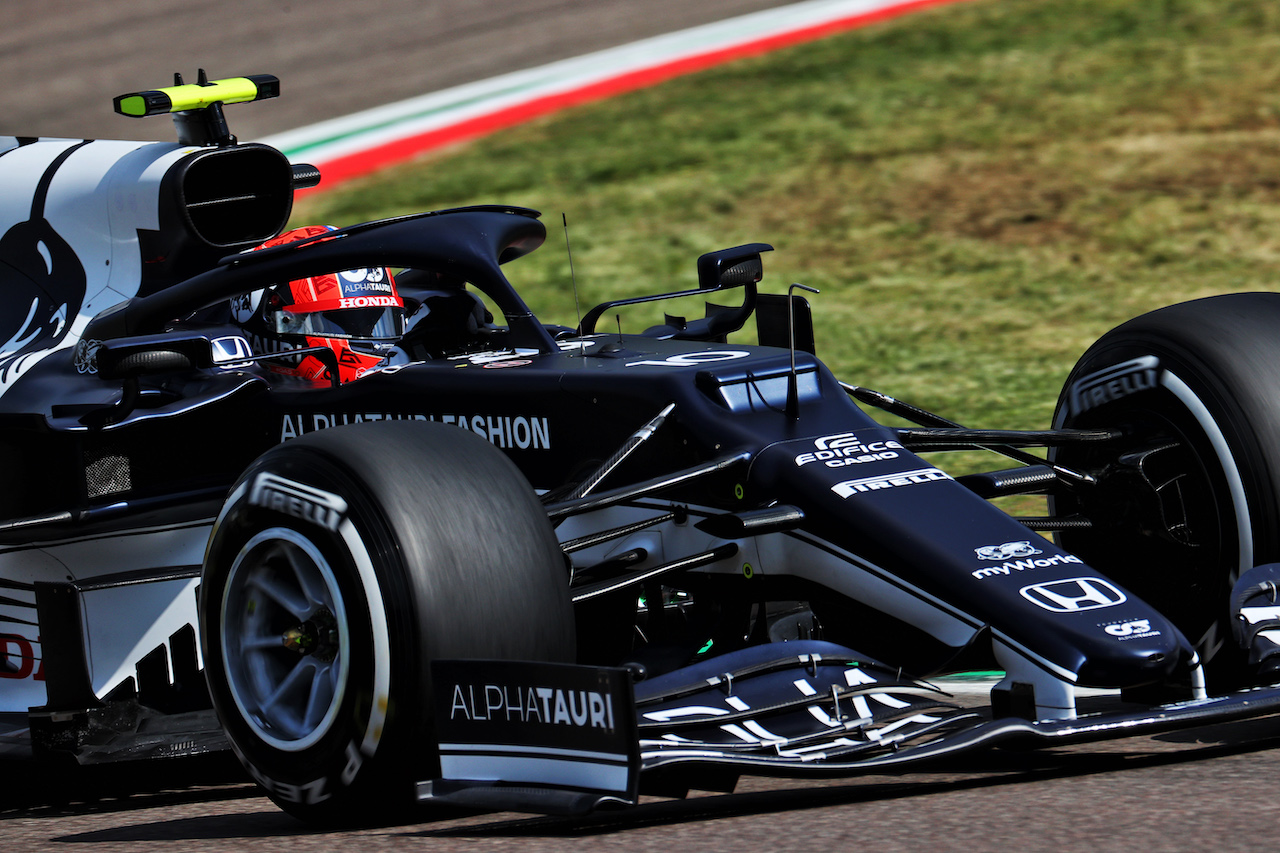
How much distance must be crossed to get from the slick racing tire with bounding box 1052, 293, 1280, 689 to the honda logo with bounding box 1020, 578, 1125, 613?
89 cm

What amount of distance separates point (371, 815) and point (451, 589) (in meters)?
0.57

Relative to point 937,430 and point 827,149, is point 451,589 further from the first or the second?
point 827,149

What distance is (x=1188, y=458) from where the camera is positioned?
5.43 meters

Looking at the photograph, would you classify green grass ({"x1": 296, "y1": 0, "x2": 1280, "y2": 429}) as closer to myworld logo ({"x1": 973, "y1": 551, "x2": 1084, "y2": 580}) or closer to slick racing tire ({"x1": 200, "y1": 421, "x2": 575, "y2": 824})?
myworld logo ({"x1": 973, "y1": 551, "x2": 1084, "y2": 580})

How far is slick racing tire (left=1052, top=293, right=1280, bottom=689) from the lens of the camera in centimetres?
523

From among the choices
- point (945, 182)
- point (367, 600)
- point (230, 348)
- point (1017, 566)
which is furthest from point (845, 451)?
point (945, 182)

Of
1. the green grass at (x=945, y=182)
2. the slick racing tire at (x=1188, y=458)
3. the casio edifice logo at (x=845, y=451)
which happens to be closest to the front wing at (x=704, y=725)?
the casio edifice logo at (x=845, y=451)

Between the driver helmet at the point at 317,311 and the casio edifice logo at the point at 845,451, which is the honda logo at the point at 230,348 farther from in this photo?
the casio edifice logo at the point at 845,451

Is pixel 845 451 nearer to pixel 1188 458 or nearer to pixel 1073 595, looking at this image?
pixel 1073 595

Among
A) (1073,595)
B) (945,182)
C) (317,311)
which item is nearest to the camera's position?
(1073,595)

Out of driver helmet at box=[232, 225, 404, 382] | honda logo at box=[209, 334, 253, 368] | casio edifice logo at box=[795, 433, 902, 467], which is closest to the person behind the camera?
casio edifice logo at box=[795, 433, 902, 467]

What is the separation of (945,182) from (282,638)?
9.60 meters

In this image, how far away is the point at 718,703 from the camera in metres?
4.37

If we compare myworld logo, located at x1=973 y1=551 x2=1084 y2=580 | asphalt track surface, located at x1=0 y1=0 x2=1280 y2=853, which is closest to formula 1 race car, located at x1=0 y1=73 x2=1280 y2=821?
myworld logo, located at x1=973 y1=551 x2=1084 y2=580
